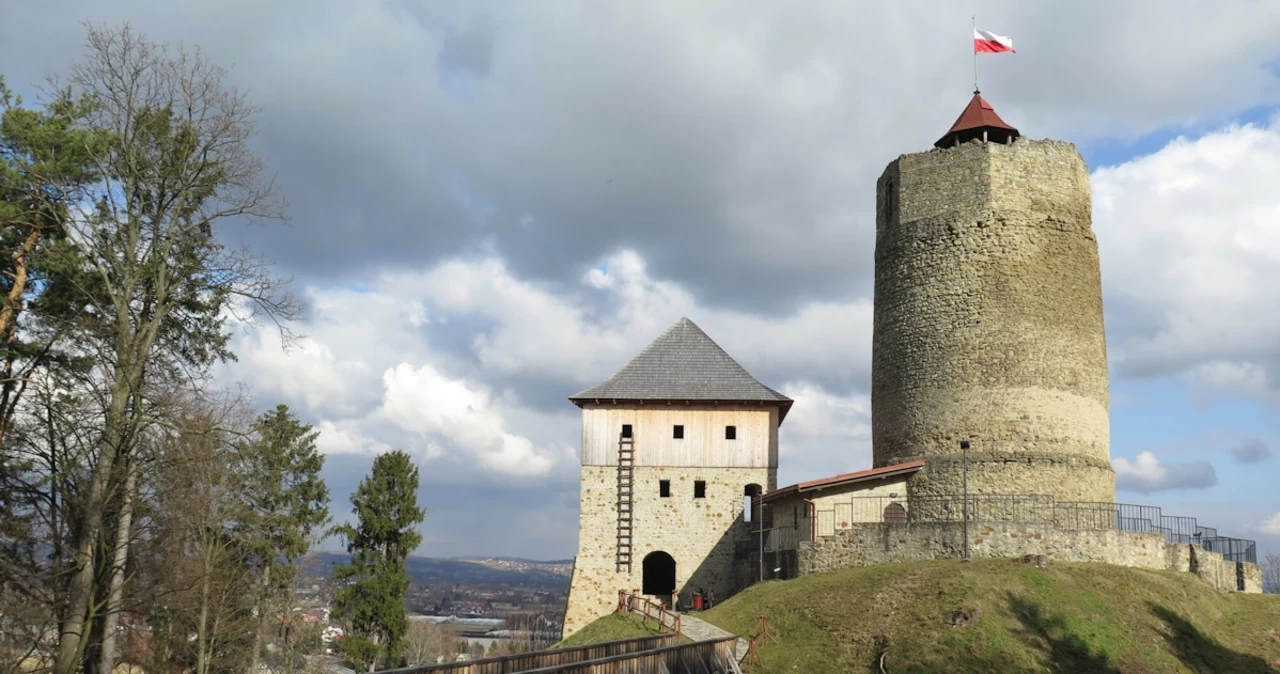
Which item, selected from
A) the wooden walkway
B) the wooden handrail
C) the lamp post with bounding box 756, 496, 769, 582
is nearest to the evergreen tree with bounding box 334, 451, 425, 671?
the wooden handrail

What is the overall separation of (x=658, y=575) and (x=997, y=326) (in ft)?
52.4

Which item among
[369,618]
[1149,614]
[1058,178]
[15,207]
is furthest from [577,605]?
[15,207]

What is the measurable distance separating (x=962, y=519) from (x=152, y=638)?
71.6ft

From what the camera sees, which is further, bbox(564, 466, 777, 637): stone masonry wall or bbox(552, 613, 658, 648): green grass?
bbox(564, 466, 777, 637): stone masonry wall

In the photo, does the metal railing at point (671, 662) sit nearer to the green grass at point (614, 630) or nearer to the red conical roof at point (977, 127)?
the green grass at point (614, 630)

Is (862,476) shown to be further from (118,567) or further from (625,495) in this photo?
(118,567)

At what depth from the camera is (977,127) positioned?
30.8 metres

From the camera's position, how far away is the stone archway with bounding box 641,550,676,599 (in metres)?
36.7

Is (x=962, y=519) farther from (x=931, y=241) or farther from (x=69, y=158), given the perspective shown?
(x=69, y=158)

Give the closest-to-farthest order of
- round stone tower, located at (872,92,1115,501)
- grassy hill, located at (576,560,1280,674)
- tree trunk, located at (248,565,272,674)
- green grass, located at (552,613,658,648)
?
grassy hill, located at (576,560,1280,674) → green grass, located at (552,613,658,648) → round stone tower, located at (872,92,1115,501) → tree trunk, located at (248,565,272,674)

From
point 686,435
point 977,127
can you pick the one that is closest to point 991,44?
point 977,127

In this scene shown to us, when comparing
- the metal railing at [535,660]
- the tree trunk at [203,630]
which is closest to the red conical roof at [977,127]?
the metal railing at [535,660]

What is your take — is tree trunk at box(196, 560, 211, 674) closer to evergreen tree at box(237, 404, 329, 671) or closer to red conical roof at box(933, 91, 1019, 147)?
evergreen tree at box(237, 404, 329, 671)

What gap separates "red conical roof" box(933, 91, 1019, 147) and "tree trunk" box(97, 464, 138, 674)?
24.1 m
